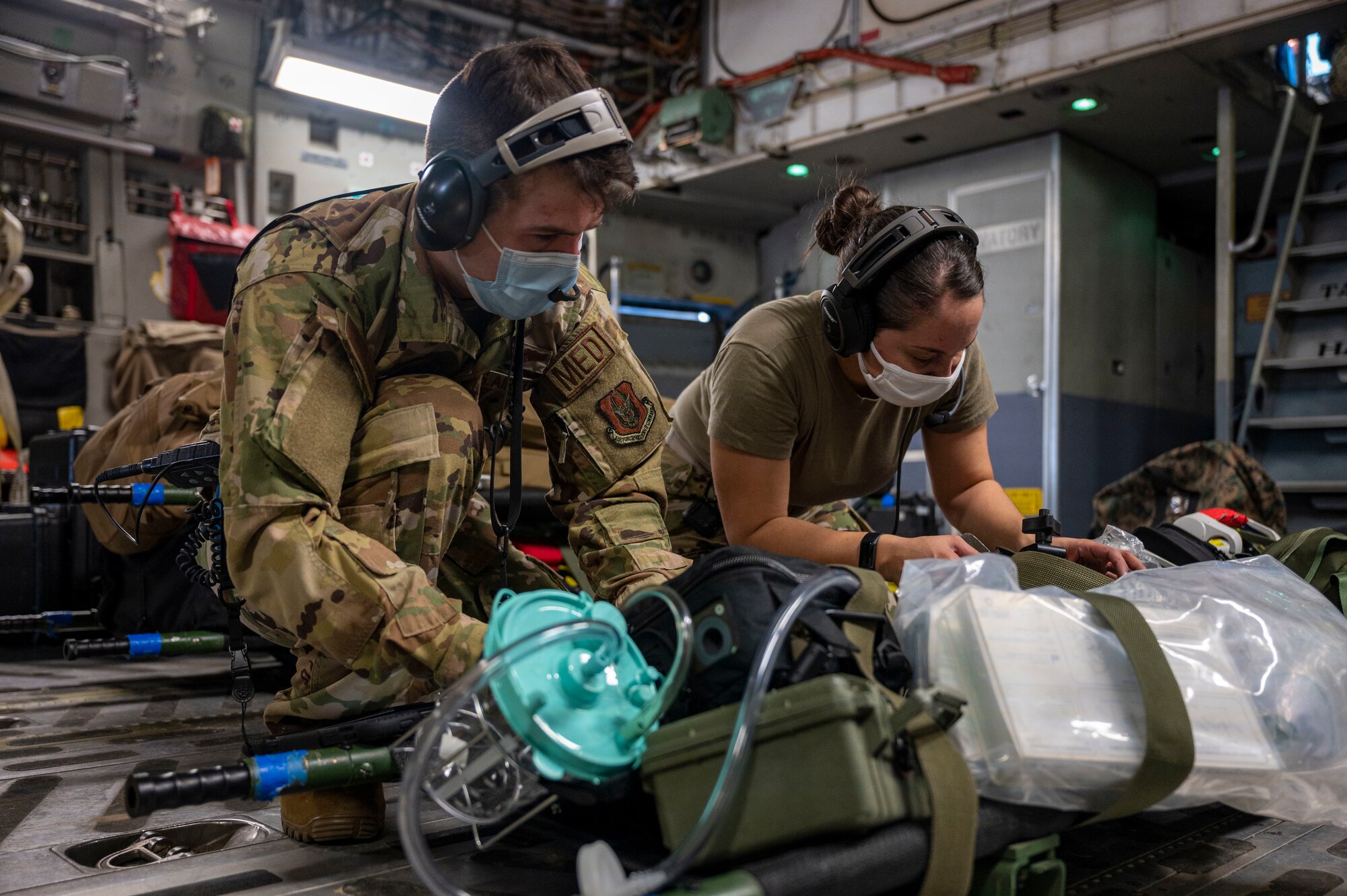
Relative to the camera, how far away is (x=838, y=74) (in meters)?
6.32

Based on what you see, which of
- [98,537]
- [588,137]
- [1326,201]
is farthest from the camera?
[1326,201]

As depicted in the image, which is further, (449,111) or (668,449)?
(668,449)

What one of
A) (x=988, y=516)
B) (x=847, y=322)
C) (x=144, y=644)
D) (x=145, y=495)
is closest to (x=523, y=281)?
(x=847, y=322)

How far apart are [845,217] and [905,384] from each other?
1.13ft

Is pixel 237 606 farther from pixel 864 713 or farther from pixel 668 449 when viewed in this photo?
pixel 864 713

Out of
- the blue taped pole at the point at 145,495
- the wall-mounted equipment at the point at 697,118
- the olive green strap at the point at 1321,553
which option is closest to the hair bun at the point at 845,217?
the olive green strap at the point at 1321,553

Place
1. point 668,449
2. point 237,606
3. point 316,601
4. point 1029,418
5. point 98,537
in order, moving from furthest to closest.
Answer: point 1029,418
point 98,537
point 668,449
point 237,606
point 316,601

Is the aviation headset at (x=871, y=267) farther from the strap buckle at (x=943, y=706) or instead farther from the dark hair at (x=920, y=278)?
the strap buckle at (x=943, y=706)

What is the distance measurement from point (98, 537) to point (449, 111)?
219cm

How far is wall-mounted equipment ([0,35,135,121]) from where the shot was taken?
587 cm

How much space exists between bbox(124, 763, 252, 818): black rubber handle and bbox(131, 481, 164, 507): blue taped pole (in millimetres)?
1441

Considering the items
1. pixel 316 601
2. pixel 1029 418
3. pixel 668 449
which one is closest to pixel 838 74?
pixel 1029 418

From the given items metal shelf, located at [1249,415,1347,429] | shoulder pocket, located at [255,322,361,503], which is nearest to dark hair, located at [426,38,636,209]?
shoulder pocket, located at [255,322,361,503]

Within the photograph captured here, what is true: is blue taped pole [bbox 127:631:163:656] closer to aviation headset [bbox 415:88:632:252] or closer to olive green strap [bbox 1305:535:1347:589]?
aviation headset [bbox 415:88:632:252]
